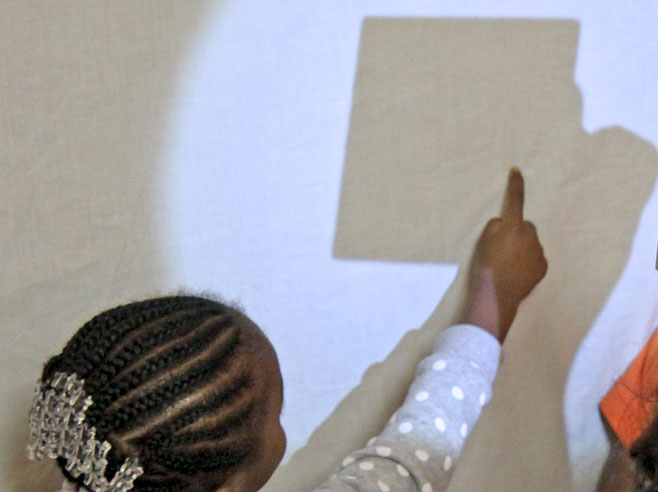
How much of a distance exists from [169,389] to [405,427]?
316 millimetres

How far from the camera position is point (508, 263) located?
35.3 inches

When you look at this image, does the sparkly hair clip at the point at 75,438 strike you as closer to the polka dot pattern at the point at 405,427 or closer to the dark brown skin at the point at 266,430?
the dark brown skin at the point at 266,430

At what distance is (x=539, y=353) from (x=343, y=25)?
0.44 m

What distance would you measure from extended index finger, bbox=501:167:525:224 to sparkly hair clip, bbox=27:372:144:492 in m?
0.50

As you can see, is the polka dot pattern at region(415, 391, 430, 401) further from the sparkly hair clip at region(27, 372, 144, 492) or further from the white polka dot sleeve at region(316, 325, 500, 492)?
the sparkly hair clip at region(27, 372, 144, 492)

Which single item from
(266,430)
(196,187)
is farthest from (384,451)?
(196,187)

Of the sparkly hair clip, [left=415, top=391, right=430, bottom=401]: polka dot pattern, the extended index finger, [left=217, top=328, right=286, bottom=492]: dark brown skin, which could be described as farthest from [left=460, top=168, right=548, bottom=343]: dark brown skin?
the sparkly hair clip

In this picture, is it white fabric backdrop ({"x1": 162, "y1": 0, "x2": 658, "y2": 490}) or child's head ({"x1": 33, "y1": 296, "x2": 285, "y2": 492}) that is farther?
white fabric backdrop ({"x1": 162, "y1": 0, "x2": 658, "y2": 490})

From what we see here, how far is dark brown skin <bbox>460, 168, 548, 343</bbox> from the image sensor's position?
2.92 feet

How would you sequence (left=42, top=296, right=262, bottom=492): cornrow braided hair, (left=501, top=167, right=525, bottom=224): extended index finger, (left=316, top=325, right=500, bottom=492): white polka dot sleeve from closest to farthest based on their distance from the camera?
(left=42, top=296, right=262, bottom=492): cornrow braided hair
(left=316, top=325, right=500, bottom=492): white polka dot sleeve
(left=501, top=167, right=525, bottom=224): extended index finger

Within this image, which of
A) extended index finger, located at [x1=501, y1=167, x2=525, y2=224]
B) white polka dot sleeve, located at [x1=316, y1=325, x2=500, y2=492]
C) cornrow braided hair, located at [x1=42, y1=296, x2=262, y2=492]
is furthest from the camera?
extended index finger, located at [x1=501, y1=167, x2=525, y2=224]

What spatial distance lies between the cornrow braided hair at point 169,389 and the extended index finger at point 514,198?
37 cm

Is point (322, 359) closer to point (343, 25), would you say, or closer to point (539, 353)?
point (539, 353)

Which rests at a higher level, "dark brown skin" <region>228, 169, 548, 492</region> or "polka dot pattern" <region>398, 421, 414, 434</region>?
"dark brown skin" <region>228, 169, 548, 492</region>
